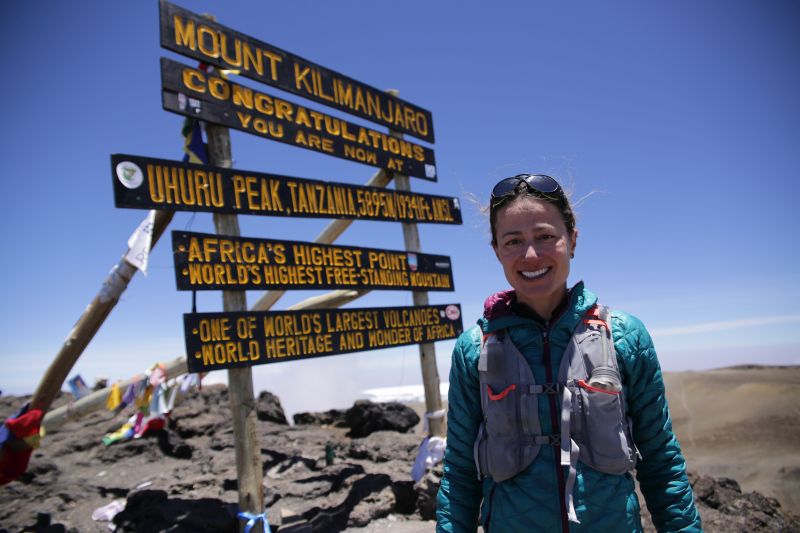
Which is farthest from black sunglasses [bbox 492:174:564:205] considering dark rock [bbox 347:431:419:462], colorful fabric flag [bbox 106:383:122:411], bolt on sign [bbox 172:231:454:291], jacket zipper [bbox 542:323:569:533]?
dark rock [bbox 347:431:419:462]

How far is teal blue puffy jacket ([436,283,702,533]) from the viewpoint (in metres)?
1.65

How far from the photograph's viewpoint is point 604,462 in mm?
1627

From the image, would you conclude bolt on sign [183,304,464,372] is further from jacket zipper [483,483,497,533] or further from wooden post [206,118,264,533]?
jacket zipper [483,483,497,533]

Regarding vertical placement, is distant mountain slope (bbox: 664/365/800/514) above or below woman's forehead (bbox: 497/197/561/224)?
below

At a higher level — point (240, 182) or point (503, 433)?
point (240, 182)

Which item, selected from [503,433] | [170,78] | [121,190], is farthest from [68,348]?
[503,433]

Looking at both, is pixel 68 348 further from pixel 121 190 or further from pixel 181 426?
pixel 181 426

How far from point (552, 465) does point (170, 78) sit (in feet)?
16.6

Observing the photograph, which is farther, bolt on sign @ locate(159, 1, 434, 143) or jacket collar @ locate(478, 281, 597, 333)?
bolt on sign @ locate(159, 1, 434, 143)

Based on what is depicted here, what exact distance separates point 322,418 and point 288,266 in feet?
23.5

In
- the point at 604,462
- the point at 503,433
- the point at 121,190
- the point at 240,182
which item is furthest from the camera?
the point at 240,182

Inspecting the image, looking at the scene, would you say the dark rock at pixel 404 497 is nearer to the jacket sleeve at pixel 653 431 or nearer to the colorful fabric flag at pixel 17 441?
the colorful fabric flag at pixel 17 441

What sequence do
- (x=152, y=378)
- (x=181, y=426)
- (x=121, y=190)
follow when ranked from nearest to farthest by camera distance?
1. (x=121, y=190)
2. (x=152, y=378)
3. (x=181, y=426)

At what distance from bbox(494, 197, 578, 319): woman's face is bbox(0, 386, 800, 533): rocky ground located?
14.9 ft
